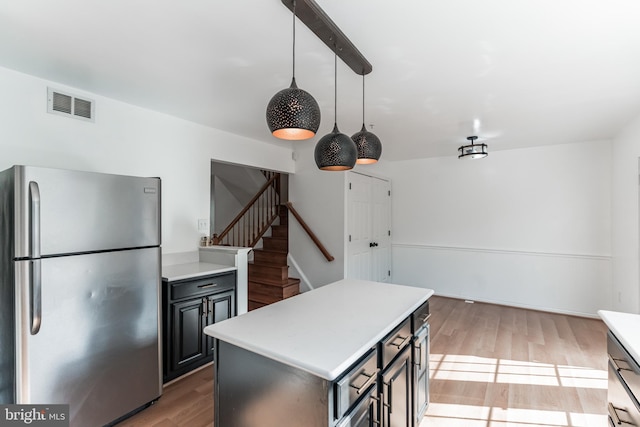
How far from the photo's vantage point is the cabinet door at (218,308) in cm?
262

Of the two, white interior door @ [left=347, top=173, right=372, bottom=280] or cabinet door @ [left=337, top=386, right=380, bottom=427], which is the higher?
white interior door @ [left=347, top=173, right=372, bottom=280]

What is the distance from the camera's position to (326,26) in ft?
4.90

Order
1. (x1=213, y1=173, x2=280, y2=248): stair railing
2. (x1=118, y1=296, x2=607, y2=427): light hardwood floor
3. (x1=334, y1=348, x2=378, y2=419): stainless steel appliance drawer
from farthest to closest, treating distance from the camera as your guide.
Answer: (x1=213, y1=173, x2=280, y2=248): stair railing < (x1=118, y1=296, x2=607, y2=427): light hardwood floor < (x1=334, y1=348, x2=378, y2=419): stainless steel appliance drawer

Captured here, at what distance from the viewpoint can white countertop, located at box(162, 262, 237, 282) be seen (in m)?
2.44

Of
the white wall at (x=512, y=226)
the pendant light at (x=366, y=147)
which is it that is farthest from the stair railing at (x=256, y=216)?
the pendant light at (x=366, y=147)

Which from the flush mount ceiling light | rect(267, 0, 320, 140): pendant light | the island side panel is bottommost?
the island side panel

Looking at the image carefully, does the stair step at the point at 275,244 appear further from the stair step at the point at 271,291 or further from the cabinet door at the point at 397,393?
the cabinet door at the point at 397,393

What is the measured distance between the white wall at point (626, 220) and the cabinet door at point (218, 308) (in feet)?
13.2

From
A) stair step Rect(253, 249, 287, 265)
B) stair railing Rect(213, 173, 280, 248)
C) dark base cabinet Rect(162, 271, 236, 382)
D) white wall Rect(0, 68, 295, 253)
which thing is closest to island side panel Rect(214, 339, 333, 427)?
dark base cabinet Rect(162, 271, 236, 382)

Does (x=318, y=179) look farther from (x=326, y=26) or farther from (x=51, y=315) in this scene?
(x=51, y=315)

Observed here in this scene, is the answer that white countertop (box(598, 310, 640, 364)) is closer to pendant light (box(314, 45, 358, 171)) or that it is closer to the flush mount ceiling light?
pendant light (box(314, 45, 358, 171))

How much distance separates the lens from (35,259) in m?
1.55

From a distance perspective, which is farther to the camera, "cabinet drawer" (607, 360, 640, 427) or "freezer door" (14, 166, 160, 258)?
"freezer door" (14, 166, 160, 258)

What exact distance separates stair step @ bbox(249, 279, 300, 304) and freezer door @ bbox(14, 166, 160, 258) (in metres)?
2.29
